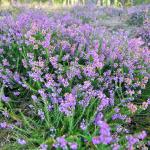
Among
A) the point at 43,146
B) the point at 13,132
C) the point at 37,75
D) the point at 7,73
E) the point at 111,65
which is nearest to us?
the point at 43,146

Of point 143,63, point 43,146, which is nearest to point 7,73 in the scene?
point 43,146

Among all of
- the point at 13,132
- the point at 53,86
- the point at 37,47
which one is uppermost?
the point at 37,47

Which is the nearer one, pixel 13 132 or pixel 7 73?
pixel 13 132

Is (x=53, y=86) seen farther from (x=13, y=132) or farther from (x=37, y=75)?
(x=13, y=132)

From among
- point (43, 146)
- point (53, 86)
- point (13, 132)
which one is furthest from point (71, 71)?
point (43, 146)

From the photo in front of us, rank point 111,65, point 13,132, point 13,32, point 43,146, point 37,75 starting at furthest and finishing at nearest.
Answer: point 13,32
point 111,65
point 37,75
point 13,132
point 43,146

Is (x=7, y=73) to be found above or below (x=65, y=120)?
above
